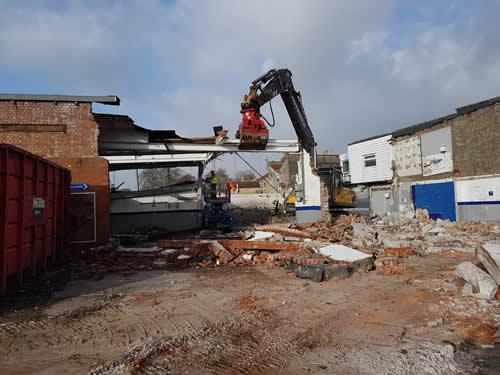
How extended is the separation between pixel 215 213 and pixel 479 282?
14086 millimetres

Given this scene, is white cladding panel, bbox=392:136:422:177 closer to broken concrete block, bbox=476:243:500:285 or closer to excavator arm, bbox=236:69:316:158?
excavator arm, bbox=236:69:316:158

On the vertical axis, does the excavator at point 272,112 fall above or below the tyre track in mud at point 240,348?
above

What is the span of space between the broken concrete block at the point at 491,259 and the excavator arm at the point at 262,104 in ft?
29.8

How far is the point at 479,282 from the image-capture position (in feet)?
16.1

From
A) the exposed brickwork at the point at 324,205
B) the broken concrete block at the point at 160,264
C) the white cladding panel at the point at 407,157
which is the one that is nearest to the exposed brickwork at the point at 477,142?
the white cladding panel at the point at 407,157

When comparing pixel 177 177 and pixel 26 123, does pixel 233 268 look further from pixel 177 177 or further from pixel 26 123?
pixel 177 177

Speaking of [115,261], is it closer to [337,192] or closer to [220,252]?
[220,252]

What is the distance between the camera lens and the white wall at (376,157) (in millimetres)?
19453

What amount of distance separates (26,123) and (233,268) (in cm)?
920

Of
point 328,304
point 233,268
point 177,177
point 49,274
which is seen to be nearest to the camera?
point 328,304

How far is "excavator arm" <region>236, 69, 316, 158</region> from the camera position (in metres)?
12.4

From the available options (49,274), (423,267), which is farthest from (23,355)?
(423,267)

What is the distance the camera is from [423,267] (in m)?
7.50

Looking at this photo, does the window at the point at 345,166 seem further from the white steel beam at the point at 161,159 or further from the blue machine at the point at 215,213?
the white steel beam at the point at 161,159
